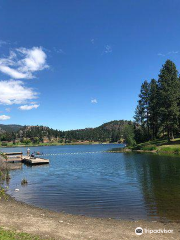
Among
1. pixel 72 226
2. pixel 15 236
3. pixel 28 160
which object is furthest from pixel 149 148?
pixel 15 236

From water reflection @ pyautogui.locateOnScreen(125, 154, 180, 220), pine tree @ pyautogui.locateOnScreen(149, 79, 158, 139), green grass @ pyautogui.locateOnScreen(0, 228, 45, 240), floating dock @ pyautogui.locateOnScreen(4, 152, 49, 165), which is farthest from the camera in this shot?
pine tree @ pyautogui.locateOnScreen(149, 79, 158, 139)

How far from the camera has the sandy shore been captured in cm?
1034

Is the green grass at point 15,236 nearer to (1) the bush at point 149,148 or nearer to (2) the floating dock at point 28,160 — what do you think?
(2) the floating dock at point 28,160

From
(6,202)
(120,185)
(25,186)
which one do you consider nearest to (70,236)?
(6,202)

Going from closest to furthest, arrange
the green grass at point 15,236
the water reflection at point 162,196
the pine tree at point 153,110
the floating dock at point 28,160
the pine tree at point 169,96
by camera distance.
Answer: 1. the green grass at point 15,236
2. the water reflection at point 162,196
3. the floating dock at point 28,160
4. the pine tree at point 169,96
5. the pine tree at point 153,110

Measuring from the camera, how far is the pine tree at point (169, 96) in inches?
2451

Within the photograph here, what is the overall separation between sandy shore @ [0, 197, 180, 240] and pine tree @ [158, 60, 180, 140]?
5361cm

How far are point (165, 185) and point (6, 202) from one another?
16.1m

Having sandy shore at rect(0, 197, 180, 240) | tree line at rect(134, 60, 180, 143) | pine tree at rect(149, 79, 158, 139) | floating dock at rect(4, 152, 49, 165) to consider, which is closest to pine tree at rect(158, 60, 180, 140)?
tree line at rect(134, 60, 180, 143)

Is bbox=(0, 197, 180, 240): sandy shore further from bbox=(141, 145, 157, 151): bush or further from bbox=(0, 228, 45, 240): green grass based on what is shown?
bbox=(141, 145, 157, 151): bush

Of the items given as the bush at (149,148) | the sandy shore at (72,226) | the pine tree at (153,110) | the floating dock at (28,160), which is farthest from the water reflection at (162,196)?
the pine tree at (153,110)

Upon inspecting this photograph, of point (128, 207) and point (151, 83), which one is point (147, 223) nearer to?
point (128, 207)

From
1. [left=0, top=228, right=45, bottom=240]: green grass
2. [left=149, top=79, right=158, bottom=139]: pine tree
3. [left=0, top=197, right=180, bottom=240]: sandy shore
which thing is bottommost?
[left=0, top=197, right=180, bottom=240]: sandy shore

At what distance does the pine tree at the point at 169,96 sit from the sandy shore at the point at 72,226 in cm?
5361
